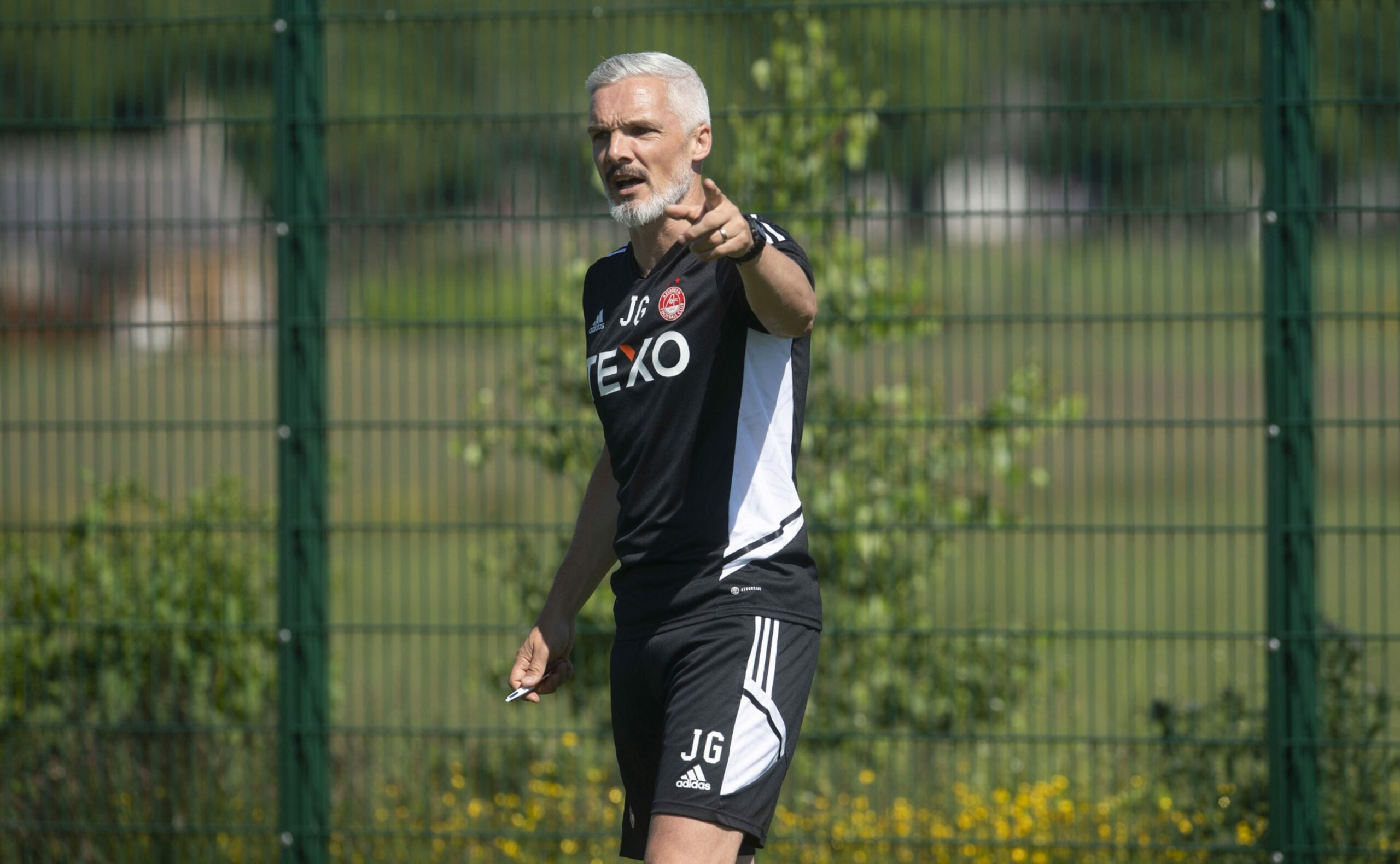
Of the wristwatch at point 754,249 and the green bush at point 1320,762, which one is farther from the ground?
the wristwatch at point 754,249

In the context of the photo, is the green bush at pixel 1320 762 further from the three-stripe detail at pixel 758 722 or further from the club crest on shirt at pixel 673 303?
the club crest on shirt at pixel 673 303

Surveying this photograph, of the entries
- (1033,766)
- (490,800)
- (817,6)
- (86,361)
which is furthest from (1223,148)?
(86,361)

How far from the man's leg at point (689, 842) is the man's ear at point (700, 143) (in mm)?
1460

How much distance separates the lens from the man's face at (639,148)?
3.31 meters

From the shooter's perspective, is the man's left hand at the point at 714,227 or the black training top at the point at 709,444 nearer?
the man's left hand at the point at 714,227

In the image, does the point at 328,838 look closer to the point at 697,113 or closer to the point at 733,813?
the point at 733,813

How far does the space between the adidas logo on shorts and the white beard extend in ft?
3.94

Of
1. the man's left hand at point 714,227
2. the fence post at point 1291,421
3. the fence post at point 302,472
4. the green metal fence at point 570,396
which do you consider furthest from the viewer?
the fence post at point 302,472

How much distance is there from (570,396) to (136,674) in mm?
2019

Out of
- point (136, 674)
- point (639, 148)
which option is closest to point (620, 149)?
point (639, 148)

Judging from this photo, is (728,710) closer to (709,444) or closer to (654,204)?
(709,444)

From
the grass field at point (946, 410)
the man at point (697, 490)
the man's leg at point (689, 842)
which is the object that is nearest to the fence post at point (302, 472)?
the grass field at point (946, 410)

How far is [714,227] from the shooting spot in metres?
2.78

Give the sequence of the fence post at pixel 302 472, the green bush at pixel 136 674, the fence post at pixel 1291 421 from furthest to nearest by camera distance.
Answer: the green bush at pixel 136 674 < the fence post at pixel 302 472 < the fence post at pixel 1291 421
